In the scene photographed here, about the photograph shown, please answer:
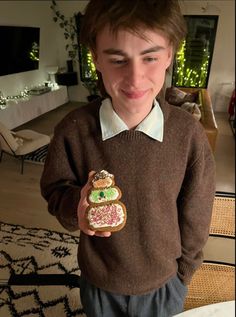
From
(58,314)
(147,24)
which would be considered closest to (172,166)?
(147,24)

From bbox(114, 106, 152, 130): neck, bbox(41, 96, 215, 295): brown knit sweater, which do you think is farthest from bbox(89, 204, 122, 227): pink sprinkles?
bbox(114, 106, 152, 130): neck

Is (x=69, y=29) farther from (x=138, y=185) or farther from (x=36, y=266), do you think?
(x=36, y=266)

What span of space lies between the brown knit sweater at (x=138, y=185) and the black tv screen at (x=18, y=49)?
0.73 feet

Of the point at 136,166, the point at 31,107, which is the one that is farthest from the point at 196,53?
the point at 31,107

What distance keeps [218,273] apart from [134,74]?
72 cm

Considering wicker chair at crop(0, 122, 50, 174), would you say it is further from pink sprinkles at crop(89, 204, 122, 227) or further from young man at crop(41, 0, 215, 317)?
pink sprinkles at crop(89, 204, 122, 227)

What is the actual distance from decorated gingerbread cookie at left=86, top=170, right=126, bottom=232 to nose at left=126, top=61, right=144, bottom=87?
0.61 feet

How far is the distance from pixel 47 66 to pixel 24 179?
37 centimetres

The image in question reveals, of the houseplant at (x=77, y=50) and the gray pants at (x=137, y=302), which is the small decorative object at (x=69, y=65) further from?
the gray pants at (x=137, y=302)

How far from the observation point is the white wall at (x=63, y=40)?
51 cm

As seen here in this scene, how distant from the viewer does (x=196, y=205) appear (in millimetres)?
663

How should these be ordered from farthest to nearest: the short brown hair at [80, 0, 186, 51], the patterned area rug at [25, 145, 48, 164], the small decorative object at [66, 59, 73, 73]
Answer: the patterned area rug at [25, 145, 48, 164], the small decorative object at [66, 59, 73, 73], the short brown hair at [80, 0, 186, 51]

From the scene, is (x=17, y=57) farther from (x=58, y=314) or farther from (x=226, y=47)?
(x=58, y=314)

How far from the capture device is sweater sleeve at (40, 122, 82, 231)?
0.60 meters
